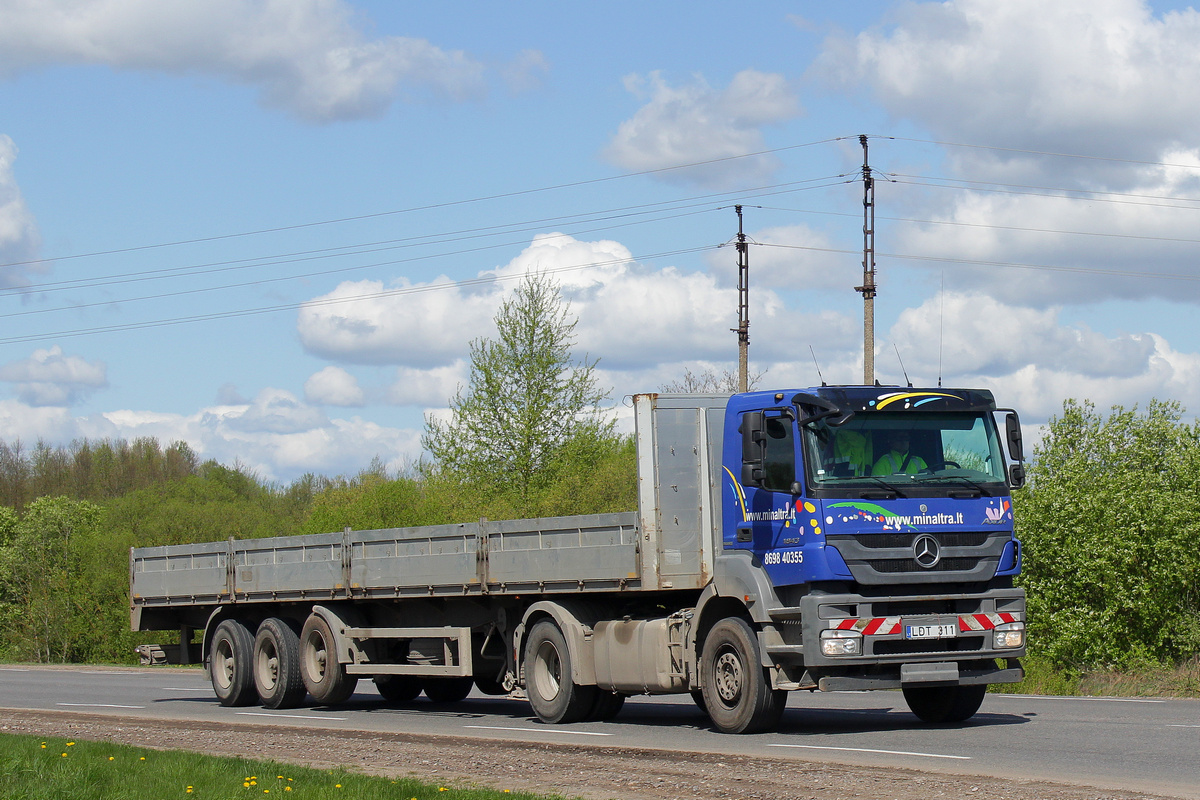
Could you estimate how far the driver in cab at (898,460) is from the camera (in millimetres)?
12430

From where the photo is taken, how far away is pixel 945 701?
13.5 meters

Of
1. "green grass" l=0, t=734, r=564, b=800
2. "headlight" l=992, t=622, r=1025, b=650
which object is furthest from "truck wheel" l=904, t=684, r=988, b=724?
"green grass" l=0, t=734, r=564, b=800

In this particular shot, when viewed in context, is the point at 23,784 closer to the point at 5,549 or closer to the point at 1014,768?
the point at 1014,768

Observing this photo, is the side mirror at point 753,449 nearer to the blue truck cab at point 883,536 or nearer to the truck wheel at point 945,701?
the blue truck cab at point 883,536

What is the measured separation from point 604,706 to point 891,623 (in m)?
4.14

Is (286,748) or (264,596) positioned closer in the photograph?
(286,748)

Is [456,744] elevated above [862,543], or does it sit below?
below

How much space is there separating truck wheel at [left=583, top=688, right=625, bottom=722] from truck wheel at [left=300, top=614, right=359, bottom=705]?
4280mm

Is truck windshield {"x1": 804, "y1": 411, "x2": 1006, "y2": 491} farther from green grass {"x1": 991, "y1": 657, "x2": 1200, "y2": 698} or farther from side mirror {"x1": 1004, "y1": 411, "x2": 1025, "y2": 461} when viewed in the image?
green grass {"x1": 991, "y1": 657, "x2": 1200, "y2": 698}

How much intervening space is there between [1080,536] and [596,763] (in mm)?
14058

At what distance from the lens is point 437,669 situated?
16750 mm

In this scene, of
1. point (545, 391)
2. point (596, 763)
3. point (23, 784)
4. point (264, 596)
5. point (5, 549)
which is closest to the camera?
point (23, 784)

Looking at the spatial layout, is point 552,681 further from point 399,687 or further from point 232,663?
→ point 232,663

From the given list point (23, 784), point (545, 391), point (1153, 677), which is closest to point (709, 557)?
point (23, 784)
